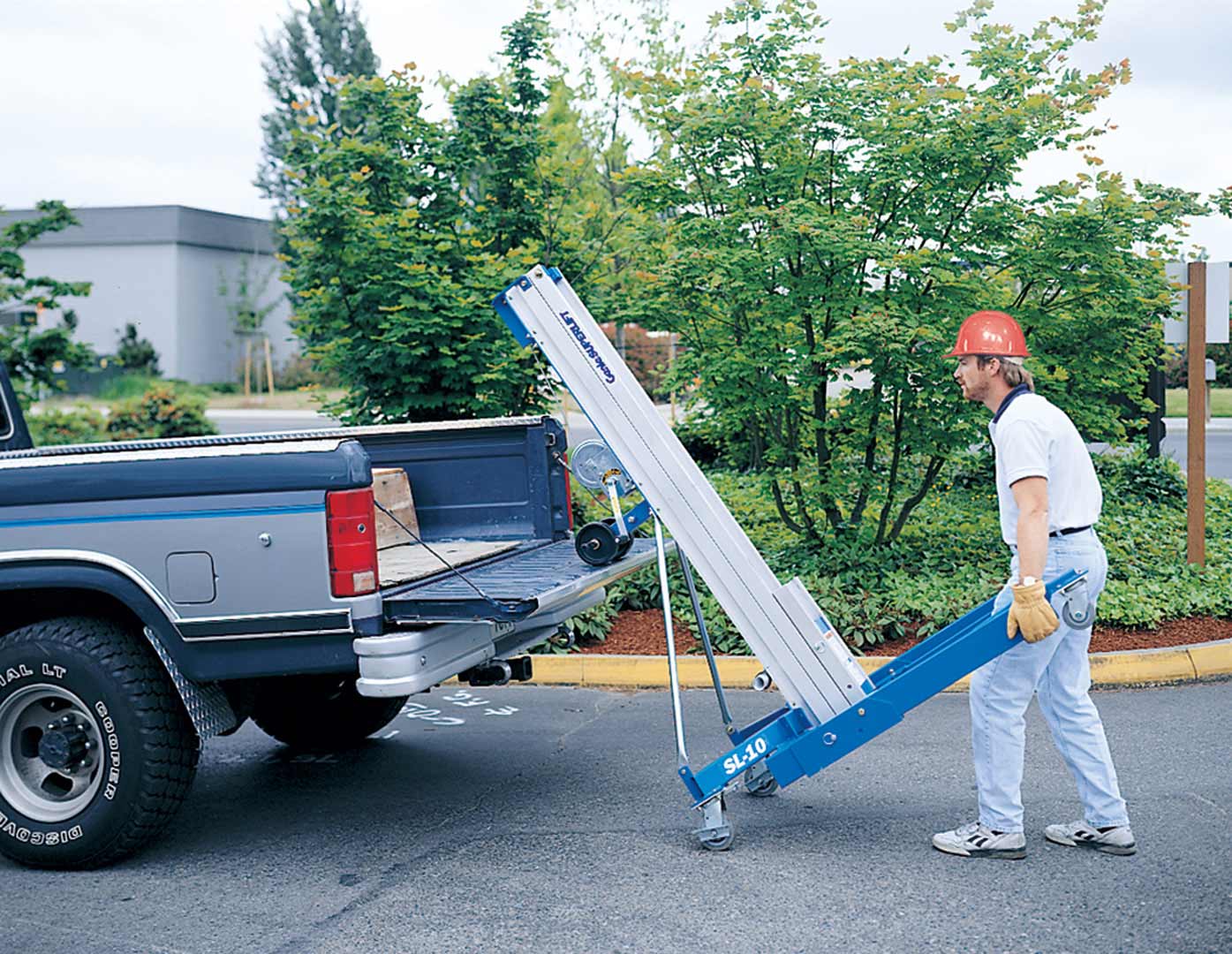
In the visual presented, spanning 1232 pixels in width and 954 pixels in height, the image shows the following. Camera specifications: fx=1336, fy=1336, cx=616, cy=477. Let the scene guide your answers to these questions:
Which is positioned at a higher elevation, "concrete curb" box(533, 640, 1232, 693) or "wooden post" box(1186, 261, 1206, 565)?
"wooden post" box(1186, 261, 1206, 565)

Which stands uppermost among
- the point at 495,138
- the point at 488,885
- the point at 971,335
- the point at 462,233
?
the point at 495,138

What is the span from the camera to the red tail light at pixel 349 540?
177 inches

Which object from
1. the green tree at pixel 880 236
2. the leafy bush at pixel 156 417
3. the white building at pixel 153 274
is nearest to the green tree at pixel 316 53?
the white building at pixel 153 274

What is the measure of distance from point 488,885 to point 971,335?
2552 millimetres

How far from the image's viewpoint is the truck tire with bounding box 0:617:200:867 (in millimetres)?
4691

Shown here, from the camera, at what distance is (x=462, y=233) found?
1030 centimetres

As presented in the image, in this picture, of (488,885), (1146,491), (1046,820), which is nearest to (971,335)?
(1046,820)

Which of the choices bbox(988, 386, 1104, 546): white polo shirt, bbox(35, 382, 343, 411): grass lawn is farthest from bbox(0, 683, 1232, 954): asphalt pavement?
bbox(35, 382, 343, 411): grass lawn

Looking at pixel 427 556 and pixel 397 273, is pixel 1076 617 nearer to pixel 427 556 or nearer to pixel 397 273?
pixel 427 556

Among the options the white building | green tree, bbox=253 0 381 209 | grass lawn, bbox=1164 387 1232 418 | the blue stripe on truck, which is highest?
green tree, bbox=253 0 381 209

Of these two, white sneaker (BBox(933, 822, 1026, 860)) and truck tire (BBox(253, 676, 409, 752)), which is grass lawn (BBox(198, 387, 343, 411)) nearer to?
truck tire (BBox(253, 676, 409, 752))

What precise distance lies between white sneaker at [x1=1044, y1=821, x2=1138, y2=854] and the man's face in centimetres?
158

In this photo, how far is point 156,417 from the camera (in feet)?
71.8

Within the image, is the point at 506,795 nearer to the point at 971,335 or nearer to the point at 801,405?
the point at 971,335
